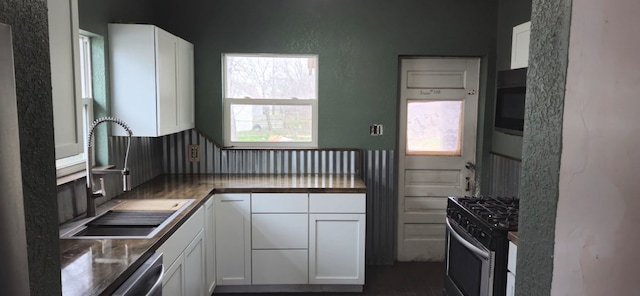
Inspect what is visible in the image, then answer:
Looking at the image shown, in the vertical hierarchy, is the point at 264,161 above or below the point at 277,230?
above

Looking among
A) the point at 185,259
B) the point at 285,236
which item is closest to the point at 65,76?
the point at 185,259

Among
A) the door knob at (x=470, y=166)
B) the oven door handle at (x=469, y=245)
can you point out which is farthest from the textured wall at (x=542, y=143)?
the door knob at (x=470, y=166)

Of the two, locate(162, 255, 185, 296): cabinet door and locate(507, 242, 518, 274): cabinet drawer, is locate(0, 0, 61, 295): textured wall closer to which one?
locate(162, 255, 185, 296): cabinet door

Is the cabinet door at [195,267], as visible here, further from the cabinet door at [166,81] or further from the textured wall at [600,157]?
the textured wall at [600,157]

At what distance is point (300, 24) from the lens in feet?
12.4

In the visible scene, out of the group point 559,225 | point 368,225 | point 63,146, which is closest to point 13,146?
point 559,225

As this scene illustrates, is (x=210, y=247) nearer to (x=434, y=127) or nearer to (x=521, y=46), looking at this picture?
(x=434, y=127)

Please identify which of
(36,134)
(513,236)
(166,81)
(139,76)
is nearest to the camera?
(36,134)

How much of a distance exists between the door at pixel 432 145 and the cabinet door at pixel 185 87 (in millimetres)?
1832

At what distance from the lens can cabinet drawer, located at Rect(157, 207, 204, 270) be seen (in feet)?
7.13

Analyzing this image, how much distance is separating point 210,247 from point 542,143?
8.94 feet

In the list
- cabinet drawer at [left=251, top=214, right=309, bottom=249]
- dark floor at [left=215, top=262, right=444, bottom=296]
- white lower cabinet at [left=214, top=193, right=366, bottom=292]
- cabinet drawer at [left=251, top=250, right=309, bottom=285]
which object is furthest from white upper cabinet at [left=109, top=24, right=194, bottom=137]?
dark floor at [left=215, top=262, right=444, bottom=296]

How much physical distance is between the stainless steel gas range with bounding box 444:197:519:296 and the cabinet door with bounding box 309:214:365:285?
2.19ft

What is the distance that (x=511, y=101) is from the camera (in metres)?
2.65
